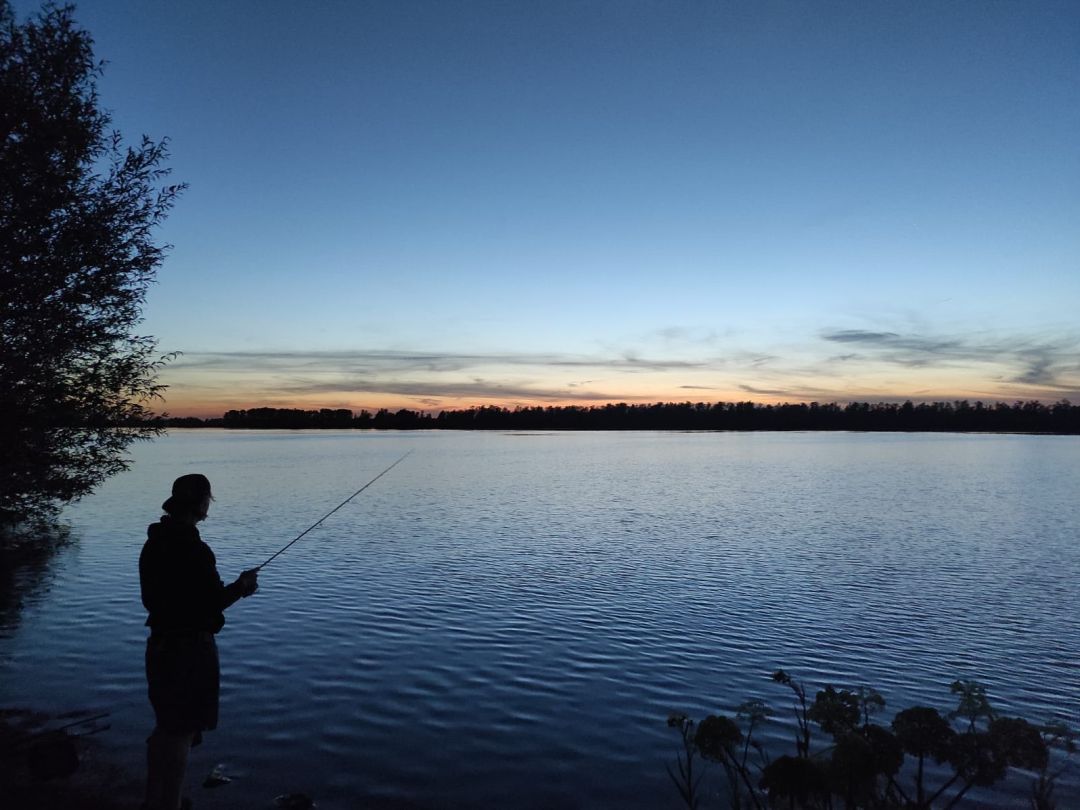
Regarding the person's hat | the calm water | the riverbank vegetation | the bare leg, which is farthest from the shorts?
the riverbank vegetation

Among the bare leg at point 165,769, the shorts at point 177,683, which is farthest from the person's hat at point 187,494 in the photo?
the bare leg at point 165,769

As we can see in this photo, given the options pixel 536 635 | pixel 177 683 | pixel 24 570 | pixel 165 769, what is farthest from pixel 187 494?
pixel 24 570

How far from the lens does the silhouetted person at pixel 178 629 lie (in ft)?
20.7

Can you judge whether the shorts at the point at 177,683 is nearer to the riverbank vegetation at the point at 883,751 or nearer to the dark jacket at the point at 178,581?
the dark jacket at the point at 178,581

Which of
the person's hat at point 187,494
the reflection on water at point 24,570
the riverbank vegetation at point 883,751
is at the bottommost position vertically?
the reflection on water at point 24,570

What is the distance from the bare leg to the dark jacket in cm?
99

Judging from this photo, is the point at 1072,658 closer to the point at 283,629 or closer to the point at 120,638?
the point at 283,629

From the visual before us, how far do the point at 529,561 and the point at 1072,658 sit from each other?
15.5 meters

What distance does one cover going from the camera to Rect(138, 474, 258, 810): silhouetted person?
6.32m

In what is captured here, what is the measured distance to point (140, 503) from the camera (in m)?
41.8

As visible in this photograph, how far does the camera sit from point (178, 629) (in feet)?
21.0

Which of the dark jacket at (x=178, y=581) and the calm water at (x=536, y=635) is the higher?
the dark jacket at (x=178, y=581)

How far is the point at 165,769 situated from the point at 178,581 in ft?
5.84

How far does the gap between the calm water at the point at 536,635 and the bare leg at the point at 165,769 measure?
156 centimetres
